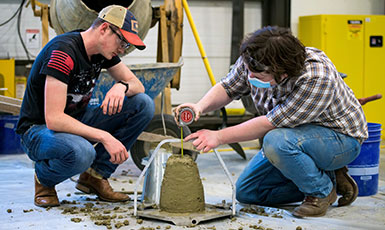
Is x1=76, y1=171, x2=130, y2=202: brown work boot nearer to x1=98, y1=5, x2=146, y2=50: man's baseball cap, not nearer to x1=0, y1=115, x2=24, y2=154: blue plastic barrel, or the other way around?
x1=98, y1=5, x2=146, y2=50: man's baseball cap

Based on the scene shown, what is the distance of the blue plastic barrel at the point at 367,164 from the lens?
260 cm

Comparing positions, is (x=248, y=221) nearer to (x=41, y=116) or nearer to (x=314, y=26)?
(x=41, y=116)

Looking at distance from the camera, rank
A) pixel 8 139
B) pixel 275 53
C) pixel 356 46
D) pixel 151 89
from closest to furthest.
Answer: pixel 275 53 → pixel 151 89 → pixel 8 139 → pixel 356 46

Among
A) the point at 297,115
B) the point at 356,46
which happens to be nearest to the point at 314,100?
the point at 297,115

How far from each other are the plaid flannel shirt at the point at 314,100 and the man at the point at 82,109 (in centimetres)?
55

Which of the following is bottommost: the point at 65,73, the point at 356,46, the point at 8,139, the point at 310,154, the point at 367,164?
the point at 8,139

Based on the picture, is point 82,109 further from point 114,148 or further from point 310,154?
point 310,154

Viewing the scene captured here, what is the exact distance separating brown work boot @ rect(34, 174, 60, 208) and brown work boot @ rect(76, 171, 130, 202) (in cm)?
18

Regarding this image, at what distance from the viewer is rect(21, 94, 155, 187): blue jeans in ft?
7.26

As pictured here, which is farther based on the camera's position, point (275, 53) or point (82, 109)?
point (82, 109)

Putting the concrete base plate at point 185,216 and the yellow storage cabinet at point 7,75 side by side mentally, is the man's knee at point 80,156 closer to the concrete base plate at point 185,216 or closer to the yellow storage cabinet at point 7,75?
the concrete base plate at point 185,216

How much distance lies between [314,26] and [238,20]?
2.66ft

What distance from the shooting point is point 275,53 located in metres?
2.03

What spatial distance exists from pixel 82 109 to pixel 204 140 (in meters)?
0.70
